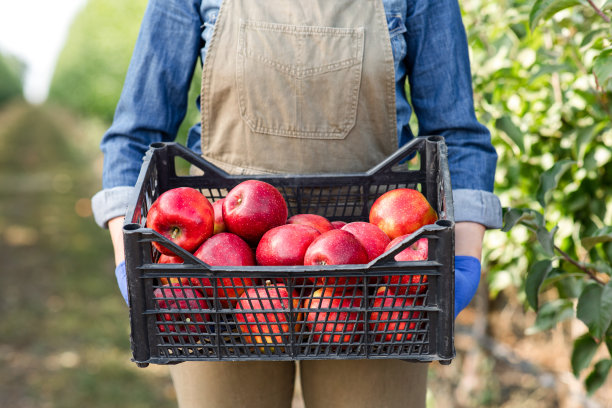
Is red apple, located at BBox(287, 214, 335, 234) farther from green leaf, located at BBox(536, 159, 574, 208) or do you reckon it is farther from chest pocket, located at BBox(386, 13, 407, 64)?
green leaf, located at BBox(536, 159, 574, 208)

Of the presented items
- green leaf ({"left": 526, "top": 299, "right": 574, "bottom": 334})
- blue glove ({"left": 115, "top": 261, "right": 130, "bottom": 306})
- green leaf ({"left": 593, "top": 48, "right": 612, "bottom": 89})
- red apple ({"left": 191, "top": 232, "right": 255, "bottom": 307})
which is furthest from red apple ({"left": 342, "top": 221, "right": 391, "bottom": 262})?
green leaf ({"left": 526, "top": 299, "right": 574, "bottom": 334})

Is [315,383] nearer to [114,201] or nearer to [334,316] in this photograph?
[334,316]

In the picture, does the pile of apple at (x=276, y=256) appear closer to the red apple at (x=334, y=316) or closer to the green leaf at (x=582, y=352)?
the red apple at (x=334, y=316)

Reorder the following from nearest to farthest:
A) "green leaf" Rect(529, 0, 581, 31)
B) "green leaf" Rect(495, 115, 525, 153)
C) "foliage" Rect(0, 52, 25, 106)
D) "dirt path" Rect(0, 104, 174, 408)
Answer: "green leaf" Rect(529, 0, 581, 31) < "green leaf" Rect(495, 115, 525, 153) < "dirt path" Rect(0, 104, 174, 408) < "foliage" Rect(0, 52, 25, 106)

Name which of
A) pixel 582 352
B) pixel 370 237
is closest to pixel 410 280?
pixel 370 237

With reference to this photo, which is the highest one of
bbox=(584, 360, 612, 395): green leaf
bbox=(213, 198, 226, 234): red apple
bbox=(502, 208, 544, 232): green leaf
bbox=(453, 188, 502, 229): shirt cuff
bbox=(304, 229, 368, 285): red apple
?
bbox=(304, 229, 368, 285): red apple

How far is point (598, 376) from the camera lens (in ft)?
5.78

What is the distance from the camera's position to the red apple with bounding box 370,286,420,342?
3.50 feet

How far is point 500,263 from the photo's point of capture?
95.8 inches

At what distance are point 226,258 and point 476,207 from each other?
24.2 inches

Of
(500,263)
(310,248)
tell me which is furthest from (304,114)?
(500,263)

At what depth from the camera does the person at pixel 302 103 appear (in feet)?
4.80

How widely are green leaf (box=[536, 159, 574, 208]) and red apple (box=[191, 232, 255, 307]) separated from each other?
32.9 inches

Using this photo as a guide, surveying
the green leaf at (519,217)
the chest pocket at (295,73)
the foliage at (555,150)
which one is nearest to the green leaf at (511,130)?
the foliage at (555,150)
